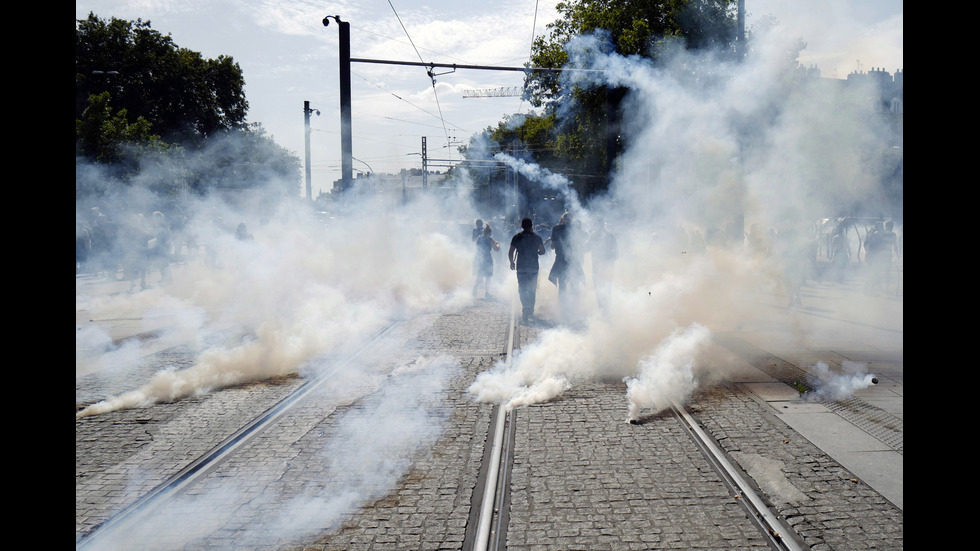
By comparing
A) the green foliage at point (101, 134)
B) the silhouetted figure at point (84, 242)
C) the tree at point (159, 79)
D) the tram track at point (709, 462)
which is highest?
the tree at point (159, 79)

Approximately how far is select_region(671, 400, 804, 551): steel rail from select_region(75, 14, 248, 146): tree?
97.5 feet

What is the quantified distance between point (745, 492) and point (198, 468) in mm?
3495

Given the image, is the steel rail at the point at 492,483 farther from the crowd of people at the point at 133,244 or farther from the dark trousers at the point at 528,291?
the crowd of people at the point at 133,244

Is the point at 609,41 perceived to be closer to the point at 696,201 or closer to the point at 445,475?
the point at 696,201

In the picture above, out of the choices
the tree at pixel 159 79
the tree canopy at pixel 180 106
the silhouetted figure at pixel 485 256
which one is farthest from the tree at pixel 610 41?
the tree at pixel 159 79

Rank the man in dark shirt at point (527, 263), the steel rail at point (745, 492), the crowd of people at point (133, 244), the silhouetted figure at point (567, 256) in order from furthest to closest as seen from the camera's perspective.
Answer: the crowd of people at point (133, 244), the silhouetted figure at point (567, 256), the man in dark shirt at point (527, 263), the steel rail at point (745, 492)

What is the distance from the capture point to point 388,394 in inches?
231

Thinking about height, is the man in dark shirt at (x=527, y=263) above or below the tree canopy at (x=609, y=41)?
below

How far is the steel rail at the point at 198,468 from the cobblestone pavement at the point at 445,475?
8cm

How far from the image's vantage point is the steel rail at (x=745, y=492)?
314 cm

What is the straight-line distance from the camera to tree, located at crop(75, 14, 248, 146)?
1136 inches

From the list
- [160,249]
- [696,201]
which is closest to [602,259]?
[696,201]
